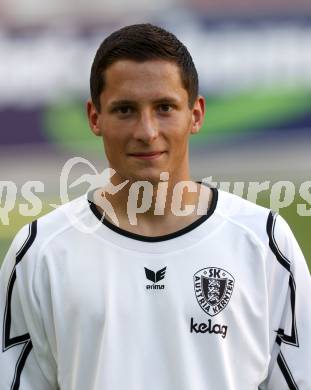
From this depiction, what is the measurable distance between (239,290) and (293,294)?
116mm

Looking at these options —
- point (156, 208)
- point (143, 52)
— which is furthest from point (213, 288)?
point (143, 52)

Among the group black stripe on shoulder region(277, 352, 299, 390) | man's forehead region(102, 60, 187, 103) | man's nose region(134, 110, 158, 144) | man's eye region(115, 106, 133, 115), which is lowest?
black stripe on shoulder region(277, 352, 299, 390)

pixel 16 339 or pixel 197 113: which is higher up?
pixel 197 113

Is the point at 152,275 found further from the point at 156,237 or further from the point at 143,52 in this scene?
the point at 143,52

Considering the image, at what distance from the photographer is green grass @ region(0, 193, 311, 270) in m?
3.16

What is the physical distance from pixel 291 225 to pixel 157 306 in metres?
1.53

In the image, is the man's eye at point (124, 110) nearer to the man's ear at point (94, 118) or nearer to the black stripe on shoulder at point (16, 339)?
the man's ear at point (94, 118)

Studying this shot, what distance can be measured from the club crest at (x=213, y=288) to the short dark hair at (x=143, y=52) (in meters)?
0.33

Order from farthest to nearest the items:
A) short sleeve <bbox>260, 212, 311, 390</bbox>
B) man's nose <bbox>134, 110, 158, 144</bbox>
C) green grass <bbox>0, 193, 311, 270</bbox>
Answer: green grass <bbox>0, 193, 311, 270</bbox> < short sleeve <bbox>260, 212, 311, 390</bbox> < man's nose <bbox>134, 110, 158, 144</bbox>

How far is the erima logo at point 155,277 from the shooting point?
173cm

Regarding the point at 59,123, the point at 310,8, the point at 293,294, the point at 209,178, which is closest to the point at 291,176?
the point at 209,178

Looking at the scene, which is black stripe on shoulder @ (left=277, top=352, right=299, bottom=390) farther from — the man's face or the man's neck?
the man's face

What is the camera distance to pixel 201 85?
10.5 feet

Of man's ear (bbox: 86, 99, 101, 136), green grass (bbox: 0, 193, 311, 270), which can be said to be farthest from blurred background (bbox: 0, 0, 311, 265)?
man's ear (bbox: 86, 99, 101, 136)
